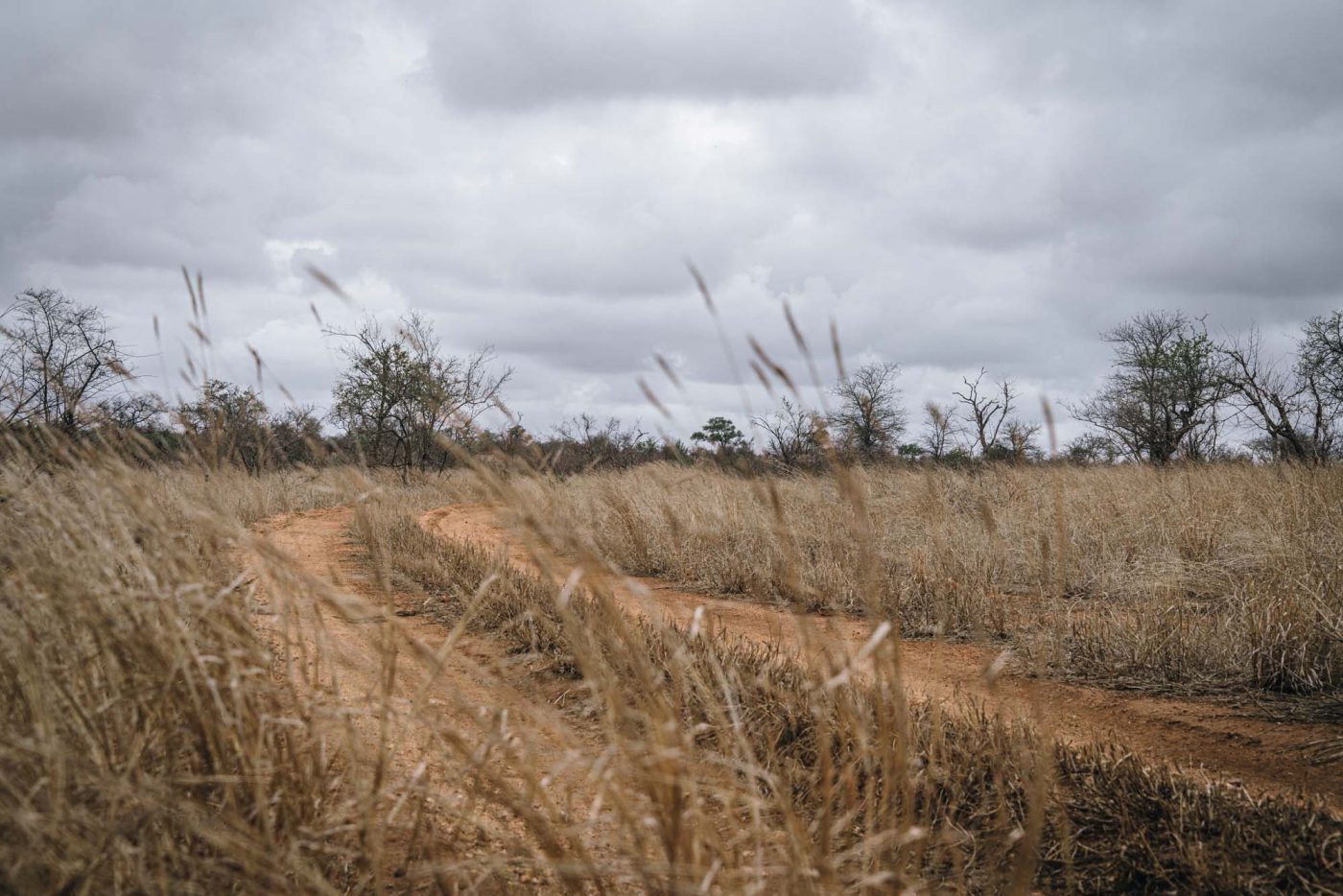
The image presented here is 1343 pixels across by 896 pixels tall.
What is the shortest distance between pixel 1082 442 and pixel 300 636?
129 feet

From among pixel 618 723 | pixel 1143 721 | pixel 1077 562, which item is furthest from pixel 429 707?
pixel 1077 562

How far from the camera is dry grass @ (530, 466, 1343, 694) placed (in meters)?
4.05

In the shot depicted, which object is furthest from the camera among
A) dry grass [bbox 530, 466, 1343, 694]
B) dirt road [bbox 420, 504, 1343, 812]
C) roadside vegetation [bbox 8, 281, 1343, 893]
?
dry grass [bbox 530, 466, 1343, 694]

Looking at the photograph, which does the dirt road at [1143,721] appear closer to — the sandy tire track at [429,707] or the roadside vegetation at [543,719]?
the roadside vegetation at [543,719]

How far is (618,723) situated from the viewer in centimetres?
244

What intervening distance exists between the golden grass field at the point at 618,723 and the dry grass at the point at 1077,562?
0.13 feet

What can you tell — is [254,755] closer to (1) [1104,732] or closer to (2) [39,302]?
(1) [1104,732]

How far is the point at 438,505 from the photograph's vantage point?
1630 cm

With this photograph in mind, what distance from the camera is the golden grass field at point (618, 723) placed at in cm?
147

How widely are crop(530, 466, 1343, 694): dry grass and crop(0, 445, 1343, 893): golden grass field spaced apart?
0.04m

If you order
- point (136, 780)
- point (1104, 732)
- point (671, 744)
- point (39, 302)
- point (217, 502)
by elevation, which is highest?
point (39, 302)

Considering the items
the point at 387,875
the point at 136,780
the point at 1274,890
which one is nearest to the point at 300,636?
the point at 136,780

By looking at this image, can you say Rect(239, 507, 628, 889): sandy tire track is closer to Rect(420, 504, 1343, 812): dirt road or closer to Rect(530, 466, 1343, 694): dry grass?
Rect(530, 466, 1343, 694): dry grass

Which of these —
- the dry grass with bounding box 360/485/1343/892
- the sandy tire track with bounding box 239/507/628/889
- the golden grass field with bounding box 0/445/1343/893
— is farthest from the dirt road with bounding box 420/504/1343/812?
the sandy tire track with bounding box 239/507/628/889
